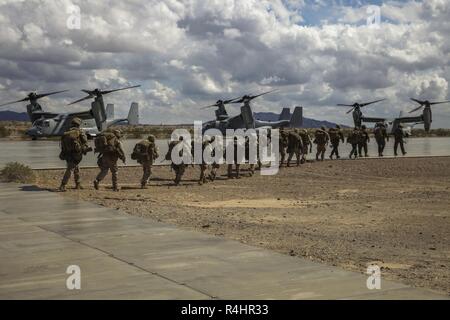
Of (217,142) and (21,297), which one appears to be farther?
(217,142)

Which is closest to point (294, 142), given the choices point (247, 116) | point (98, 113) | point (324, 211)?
point (324, 211)

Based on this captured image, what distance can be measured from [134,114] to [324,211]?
6195 centimetres

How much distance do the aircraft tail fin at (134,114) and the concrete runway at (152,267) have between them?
208 ft

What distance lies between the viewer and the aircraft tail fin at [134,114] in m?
73.4

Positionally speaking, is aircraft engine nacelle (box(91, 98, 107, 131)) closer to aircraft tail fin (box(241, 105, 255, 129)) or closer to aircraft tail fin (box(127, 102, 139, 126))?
aircraft tail fin (box(241, 105, 255, 129))

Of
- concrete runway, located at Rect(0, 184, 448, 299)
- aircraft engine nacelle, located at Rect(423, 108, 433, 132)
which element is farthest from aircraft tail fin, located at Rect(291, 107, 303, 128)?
concrete runway, located at Rect(0, 184, 448, 299)

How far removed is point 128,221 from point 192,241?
7.15ft

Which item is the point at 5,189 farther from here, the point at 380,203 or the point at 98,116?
the point at 98,116

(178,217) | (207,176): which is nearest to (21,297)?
(178,217)

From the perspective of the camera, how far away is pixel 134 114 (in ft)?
243

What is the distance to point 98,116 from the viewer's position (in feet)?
188

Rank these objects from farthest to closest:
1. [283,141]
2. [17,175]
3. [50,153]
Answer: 1. [50,153]
2. [283,141]
3. [17,175]

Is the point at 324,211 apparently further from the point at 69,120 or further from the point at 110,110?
the point at 110,110
